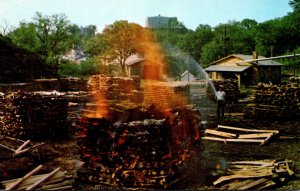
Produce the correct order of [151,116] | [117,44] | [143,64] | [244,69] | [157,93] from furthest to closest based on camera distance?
[143,64] → [117,44] → [244,69] → [157,93] → [151,116]

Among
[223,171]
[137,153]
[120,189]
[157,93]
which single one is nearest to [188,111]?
[223,171]

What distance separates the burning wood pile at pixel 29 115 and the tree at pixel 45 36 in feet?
91.2

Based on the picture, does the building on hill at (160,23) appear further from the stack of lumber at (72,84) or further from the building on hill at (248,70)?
the stack of lumber at (72,84)

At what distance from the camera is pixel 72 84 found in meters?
34.9

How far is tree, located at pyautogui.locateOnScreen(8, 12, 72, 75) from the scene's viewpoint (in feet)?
140

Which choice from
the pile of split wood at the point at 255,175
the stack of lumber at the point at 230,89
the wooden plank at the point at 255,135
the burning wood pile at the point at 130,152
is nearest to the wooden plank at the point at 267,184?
the pile of split wood at the point at 255,175

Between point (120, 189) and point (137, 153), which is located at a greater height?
point (137, 153)

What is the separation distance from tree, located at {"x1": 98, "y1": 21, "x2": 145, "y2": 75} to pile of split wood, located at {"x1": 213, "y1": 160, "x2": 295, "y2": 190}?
3225 cm

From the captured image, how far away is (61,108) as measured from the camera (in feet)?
50.1

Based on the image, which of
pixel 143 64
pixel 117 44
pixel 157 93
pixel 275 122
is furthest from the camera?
A: pixel 143 64

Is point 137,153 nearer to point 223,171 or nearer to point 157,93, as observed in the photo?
point 223,171

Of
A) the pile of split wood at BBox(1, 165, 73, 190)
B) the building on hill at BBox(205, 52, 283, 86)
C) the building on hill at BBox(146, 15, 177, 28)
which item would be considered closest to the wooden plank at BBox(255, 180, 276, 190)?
the pile of split wood at BBox(1, 165, 73, 190)

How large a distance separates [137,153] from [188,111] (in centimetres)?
347

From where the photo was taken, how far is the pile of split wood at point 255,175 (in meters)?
9.05
